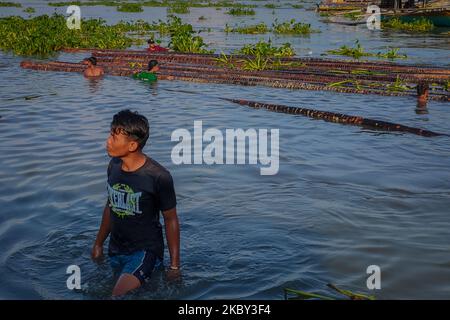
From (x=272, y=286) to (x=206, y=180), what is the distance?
3.20m

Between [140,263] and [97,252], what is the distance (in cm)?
65

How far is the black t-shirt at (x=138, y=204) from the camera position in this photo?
458 cm

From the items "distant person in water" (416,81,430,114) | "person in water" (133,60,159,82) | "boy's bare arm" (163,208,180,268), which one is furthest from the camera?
"person in water" (133,60,159,82)

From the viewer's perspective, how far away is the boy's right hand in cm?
511

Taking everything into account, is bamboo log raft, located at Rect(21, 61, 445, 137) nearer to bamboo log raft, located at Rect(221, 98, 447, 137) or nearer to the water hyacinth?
bamboo log raft, located at Rect(221, 98, 447, 137)

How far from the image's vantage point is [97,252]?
5.13 metres

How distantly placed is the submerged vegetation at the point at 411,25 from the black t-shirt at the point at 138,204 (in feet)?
110

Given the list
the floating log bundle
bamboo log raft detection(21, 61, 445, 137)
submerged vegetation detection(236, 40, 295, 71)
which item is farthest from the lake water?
submerged vegetation detection(236, 40, 295, 71)

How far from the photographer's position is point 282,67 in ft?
58.0

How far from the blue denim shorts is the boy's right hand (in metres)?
0.31

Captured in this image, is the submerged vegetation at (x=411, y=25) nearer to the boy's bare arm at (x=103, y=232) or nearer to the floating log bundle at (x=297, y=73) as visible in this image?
the floating log bundle at (x=297, y=73)

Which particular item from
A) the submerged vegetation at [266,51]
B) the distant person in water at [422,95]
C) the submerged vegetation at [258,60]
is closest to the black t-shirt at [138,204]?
the distant person in water at [422,95]

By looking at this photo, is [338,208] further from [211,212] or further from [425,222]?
[211,212]
